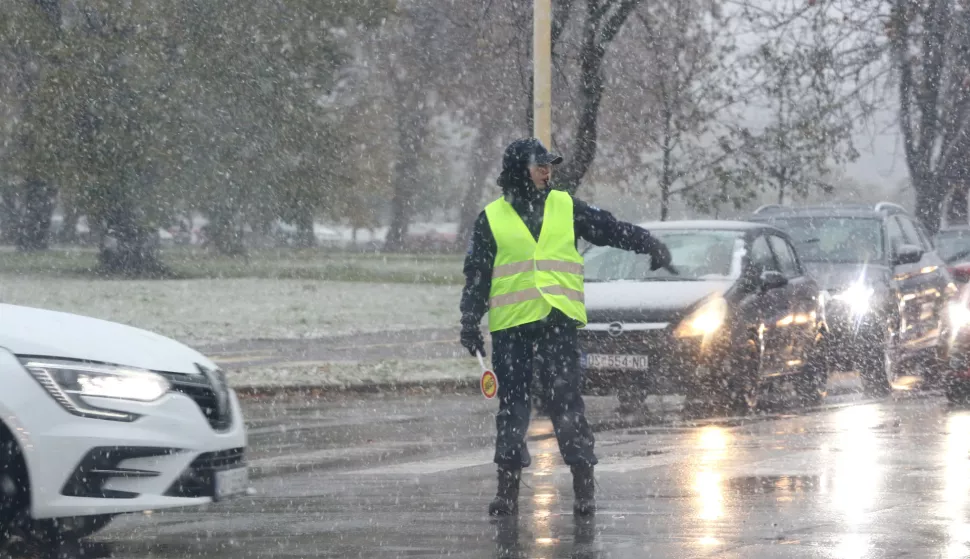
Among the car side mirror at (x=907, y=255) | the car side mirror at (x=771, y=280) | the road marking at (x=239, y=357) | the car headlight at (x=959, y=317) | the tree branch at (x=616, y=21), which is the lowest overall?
A: the road marking at (x=239, y=357)

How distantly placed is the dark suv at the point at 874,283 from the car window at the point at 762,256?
3.24 feet

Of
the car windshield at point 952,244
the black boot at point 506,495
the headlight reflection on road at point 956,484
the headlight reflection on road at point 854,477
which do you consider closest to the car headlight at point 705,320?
the headlight reflection on road at point 854,477

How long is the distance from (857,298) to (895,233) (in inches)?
65.0

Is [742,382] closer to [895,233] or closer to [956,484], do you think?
[895,233]

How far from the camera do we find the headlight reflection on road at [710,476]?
7.45m

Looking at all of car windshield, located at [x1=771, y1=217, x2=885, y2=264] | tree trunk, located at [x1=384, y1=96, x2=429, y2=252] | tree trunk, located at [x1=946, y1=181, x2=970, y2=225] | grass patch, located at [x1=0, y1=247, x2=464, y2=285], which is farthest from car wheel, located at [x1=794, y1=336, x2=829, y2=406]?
tree trunk, located at [x1=384, y1=96, x2=429, y2=252]

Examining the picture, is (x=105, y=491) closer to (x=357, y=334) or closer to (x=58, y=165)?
(x=357, y=334)

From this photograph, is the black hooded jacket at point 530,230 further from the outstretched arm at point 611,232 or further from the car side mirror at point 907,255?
the car side mirror at point 907,255

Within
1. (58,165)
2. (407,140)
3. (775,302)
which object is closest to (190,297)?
(58,165)

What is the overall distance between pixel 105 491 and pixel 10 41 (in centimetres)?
3109

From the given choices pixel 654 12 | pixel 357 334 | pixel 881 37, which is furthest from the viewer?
pixel 881 37

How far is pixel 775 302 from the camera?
→ 550 inches

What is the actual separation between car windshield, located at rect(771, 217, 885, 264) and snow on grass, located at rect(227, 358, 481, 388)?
3556mm

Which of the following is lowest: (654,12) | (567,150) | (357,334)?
(357,334)
